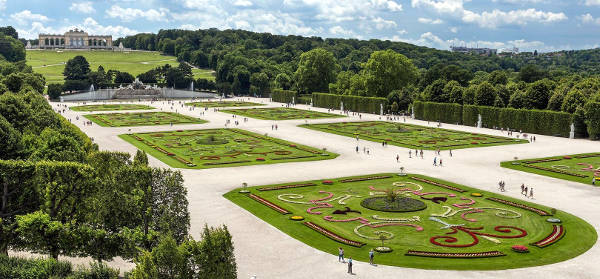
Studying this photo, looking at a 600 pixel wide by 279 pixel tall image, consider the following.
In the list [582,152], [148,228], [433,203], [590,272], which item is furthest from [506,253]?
[582,152]

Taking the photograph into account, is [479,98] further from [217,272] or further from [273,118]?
[217,272]

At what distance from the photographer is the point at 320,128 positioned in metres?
83.6

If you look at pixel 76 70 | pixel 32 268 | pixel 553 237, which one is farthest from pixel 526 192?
pixel 76 70

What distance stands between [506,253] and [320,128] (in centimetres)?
5595

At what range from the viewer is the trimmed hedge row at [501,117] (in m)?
74.9

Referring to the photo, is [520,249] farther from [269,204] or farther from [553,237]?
[269,204]

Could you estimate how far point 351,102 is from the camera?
117 metres

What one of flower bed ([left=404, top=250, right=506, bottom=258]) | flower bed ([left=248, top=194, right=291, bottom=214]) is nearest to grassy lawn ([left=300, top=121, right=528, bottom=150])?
flower bed ([left=248, top=194, right=291, bottom=214])

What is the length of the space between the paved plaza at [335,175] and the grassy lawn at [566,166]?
1441 mm

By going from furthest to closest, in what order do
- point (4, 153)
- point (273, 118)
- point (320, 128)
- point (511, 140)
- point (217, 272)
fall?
1. point (273, 118)
2. point (320, 128)
3. point (511, 140)
4. point (4, 153)
5. point (217, 272)

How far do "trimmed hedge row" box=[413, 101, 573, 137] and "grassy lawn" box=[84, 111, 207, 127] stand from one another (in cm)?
3980

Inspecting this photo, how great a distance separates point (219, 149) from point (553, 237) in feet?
129

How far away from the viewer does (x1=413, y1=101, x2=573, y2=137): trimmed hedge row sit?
246ft

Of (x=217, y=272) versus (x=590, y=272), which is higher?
(x=217, y=272)
